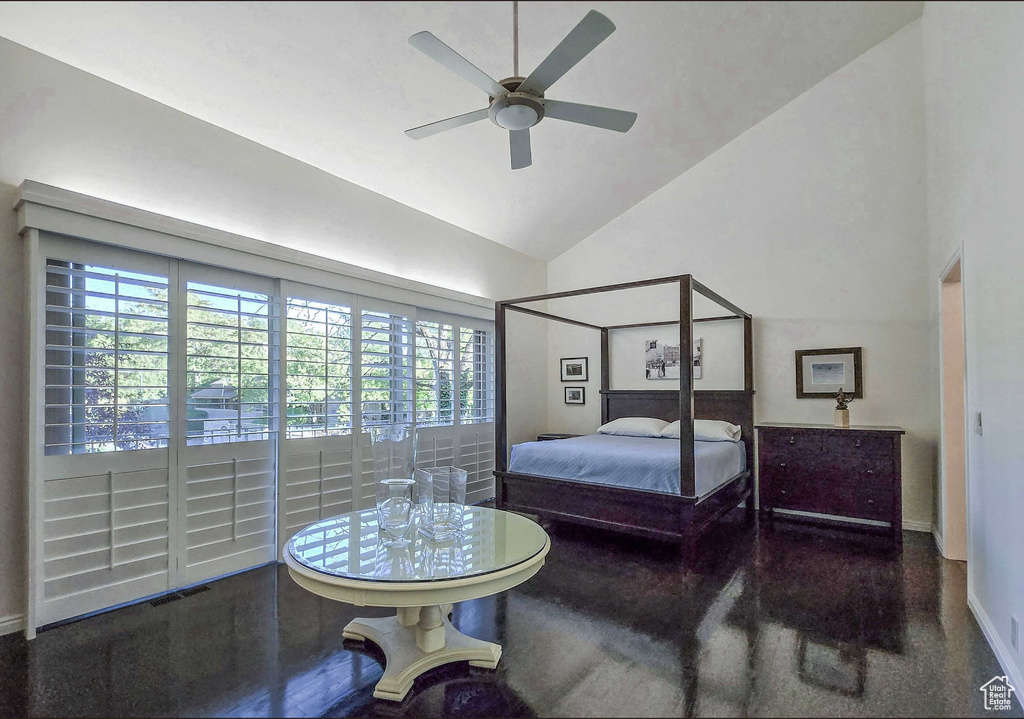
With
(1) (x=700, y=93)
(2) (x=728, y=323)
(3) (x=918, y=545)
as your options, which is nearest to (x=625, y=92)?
(1) (x=700, y=93)

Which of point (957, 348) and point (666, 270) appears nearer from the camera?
point (957, 348)

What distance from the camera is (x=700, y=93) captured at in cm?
385

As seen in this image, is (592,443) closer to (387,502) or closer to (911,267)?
(387,502)

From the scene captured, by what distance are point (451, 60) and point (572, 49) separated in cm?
48

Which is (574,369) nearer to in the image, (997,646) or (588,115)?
(588,115)

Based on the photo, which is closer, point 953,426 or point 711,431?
point 953,426

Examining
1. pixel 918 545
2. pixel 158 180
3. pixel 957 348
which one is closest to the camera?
pixel 158 180

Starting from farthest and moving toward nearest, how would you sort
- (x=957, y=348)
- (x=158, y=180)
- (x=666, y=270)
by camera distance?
(x=666, y=270) → (x=957, y=348) → (x=158, y=180)

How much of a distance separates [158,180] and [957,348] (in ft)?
16.7

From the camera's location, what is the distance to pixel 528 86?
212 centimetres

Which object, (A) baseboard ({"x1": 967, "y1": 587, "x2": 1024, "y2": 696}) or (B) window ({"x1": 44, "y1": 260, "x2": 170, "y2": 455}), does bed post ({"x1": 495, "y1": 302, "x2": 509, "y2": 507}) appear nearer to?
(B) window ({"x1": 44, "y1": 260, "x2": 170, "y2": 455})

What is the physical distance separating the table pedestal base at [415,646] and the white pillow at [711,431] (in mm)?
2885

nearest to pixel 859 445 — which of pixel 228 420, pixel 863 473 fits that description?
pixel 863 473

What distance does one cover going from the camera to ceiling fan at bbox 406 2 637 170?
170 centimetres
